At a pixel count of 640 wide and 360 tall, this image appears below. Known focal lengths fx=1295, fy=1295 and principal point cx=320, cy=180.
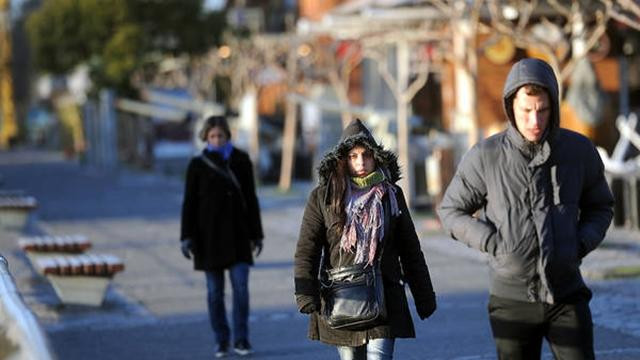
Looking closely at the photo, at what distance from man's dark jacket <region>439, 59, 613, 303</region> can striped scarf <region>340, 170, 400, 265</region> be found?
596 millimetres

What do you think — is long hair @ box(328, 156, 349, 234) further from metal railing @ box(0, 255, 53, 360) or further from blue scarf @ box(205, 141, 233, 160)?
blue scarf @ box(205, 141, 233, 160)

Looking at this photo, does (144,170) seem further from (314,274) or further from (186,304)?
(314,274)

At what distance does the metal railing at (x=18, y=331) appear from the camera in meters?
4.36

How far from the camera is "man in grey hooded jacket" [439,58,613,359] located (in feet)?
17.7

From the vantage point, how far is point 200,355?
9992mm

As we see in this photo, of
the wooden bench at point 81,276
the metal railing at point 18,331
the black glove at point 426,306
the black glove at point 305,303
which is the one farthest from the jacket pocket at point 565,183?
the wooden bench at point 81,276

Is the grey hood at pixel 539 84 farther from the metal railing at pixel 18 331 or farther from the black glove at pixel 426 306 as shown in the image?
the metal railing at pixel 18 331

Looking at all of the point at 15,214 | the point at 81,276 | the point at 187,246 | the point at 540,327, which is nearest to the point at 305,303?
the point at 540,327

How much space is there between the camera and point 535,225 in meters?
5.39

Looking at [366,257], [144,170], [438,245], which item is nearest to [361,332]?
[366,257]

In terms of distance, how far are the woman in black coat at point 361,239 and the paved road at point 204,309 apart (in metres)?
3.03

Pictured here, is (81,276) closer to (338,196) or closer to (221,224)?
(221,224)

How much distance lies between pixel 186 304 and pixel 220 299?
3165 mm

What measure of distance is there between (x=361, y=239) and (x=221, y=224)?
12.8 ft
